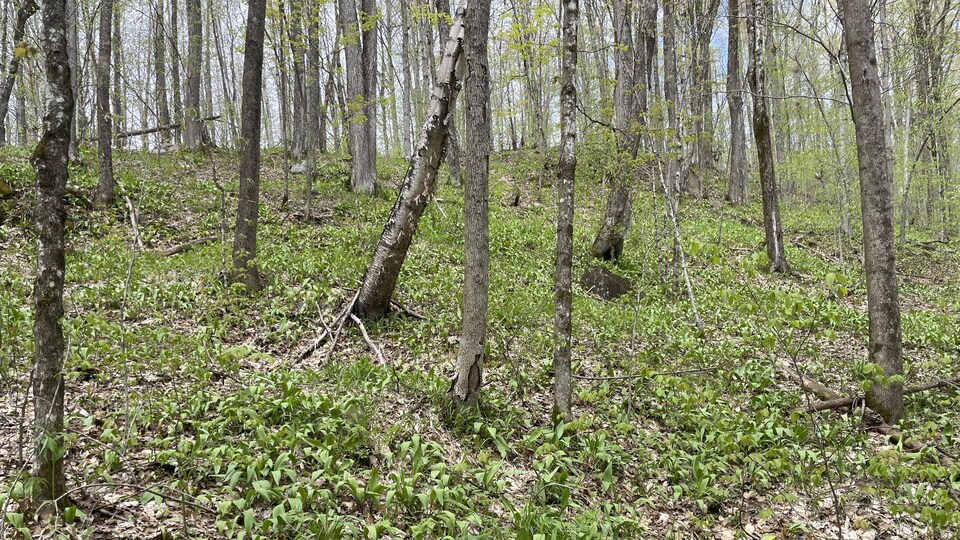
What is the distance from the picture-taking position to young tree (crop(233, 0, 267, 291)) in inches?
279

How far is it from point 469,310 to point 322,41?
13416mm

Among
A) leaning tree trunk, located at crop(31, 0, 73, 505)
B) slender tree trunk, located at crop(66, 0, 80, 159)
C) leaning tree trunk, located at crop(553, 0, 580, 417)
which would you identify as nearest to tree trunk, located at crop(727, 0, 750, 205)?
leaning tree trunk, located at crop(553, 0, 580, 417)

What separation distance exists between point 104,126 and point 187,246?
8.69 feet

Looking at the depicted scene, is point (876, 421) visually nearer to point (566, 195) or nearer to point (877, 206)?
point (877, 206)

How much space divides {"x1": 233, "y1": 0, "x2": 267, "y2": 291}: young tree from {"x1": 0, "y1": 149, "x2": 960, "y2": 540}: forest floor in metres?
0.50

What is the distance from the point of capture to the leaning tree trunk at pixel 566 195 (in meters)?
4.78

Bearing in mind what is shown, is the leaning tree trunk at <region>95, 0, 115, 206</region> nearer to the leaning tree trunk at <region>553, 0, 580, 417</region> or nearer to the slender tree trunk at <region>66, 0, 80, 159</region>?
the slender tree trunk at <region>66, 0, 80, 159</region>

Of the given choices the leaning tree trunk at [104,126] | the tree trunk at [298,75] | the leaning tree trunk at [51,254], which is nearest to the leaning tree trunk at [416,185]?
the leaning tree trunk at [51,254]

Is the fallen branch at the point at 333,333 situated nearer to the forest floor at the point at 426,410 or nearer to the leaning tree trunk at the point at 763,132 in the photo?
the forest floor at the point at 426,410

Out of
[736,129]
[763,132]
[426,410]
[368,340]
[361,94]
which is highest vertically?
[736,129]

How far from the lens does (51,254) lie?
2764 millimetres

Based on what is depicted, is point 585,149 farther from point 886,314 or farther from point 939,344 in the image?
point 939,344

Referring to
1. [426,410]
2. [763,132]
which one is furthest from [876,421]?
[763,132]

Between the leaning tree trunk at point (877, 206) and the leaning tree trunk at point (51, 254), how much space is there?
7.04 metres
